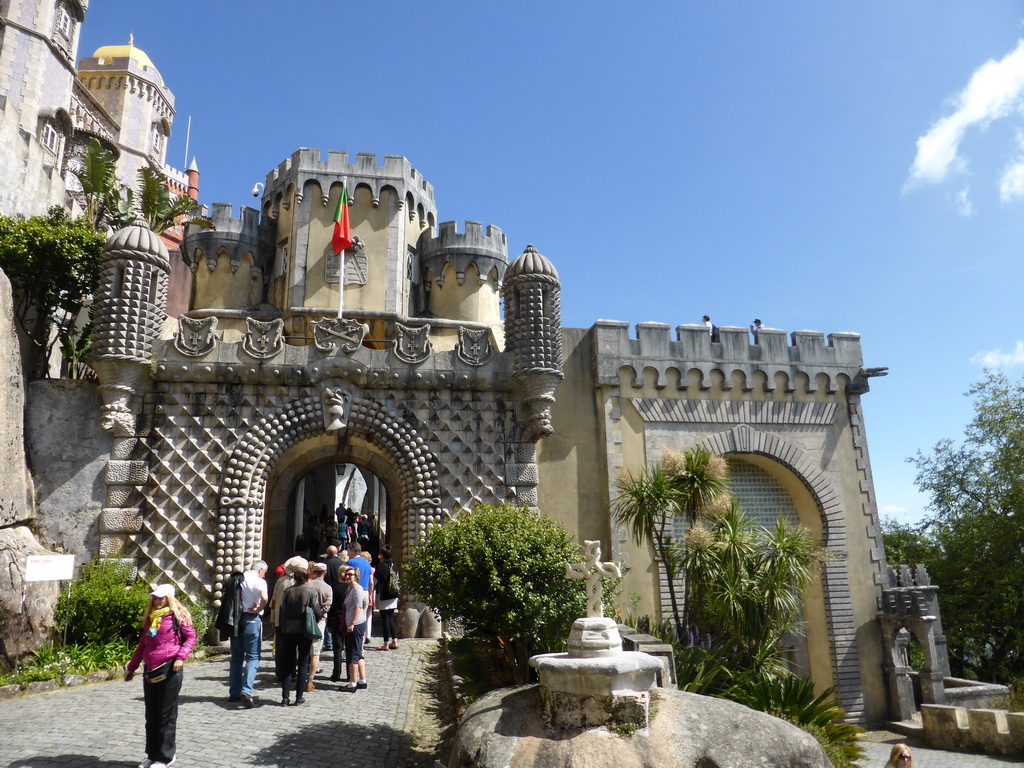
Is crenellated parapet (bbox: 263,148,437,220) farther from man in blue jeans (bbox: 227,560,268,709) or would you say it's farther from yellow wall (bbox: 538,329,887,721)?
man in blue jeans (bbox: 227,560,268,709)

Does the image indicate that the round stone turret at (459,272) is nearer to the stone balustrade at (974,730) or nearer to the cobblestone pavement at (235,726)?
the cobblestone pavement at (235,726)

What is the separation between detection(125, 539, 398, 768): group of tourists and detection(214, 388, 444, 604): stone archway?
11.7ft

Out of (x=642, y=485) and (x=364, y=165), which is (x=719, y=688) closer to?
(x=642, y=485)

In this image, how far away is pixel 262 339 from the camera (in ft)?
48.9

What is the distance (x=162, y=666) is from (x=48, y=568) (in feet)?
19.7

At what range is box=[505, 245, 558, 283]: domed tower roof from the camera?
15.8 m

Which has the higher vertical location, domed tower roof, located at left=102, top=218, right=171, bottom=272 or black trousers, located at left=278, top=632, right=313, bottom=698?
domed tower roof, located at left=102, top=218, right=171, bottom=272

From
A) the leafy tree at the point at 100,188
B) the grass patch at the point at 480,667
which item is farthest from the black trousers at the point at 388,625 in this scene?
the leafy tree at the point at 100,188

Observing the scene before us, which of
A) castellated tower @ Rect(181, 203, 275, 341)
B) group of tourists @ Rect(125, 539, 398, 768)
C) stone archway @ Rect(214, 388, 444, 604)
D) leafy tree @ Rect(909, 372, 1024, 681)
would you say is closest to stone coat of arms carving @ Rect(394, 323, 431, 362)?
stone archway @ Rect(214, 388, 444, 604)

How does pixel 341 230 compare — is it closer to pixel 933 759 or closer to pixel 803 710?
pixel 803 710

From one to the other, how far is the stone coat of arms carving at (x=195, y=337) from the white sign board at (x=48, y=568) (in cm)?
471

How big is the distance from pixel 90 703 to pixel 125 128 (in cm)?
4889

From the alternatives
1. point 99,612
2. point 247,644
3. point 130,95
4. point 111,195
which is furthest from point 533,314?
point 130,95

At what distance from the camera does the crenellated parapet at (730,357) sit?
1778 cm
